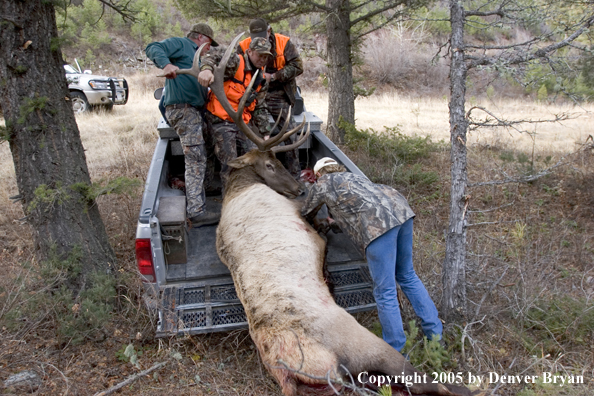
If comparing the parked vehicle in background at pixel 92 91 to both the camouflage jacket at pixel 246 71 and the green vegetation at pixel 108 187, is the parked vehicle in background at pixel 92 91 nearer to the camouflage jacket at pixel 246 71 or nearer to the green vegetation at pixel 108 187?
the camouflage jacket at pixel 246 71

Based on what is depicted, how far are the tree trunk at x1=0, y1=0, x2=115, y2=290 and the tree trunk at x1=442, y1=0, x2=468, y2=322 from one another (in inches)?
128

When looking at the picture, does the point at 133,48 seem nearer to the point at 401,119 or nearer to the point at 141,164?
the point at 401,119

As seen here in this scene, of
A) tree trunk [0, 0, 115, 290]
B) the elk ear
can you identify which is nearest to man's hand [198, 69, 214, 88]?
the elk ear

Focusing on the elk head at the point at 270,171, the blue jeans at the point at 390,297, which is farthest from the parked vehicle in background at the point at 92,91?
the blue jeans at the point at 390,297

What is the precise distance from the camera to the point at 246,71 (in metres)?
5.32

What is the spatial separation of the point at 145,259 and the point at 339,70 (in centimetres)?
646

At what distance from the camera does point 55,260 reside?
409cm

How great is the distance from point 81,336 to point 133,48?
2615cm

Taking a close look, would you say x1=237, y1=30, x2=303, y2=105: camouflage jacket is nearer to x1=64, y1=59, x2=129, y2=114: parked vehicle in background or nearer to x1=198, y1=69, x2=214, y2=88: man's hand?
x1=198, y1=69, x2=214, y2=88: man's hand

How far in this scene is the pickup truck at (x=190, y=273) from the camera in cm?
364

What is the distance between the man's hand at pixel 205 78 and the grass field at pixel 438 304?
6.78ft

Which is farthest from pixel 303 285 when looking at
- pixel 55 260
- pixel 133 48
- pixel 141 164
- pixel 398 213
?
pixel 133 48

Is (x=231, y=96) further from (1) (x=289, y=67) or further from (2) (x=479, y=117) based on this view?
(2) (x=479, y=117)

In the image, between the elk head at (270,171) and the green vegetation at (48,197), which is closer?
the green vegetation at (48,197)
